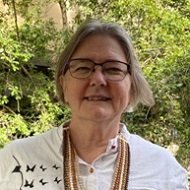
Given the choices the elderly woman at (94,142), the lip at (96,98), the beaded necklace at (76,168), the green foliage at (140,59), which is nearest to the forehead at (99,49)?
the elderly woman at (94,142)

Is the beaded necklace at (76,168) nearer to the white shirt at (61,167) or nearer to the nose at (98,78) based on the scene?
the white shirt at (61,167)

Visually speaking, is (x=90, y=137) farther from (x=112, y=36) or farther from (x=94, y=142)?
(x=112, y=36)

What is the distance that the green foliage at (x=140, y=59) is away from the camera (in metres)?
3.02

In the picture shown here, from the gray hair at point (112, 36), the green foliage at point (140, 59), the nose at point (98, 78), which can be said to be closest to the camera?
the nose at point (98, 78)

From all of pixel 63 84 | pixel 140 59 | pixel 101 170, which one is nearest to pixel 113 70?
pixel 63 84

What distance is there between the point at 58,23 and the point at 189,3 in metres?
1.13

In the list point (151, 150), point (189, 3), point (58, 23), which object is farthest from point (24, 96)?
point (151, 150)

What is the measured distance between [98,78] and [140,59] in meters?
2.02

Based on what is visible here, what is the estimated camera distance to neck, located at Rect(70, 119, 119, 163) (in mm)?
1218

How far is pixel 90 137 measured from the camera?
4.04ft

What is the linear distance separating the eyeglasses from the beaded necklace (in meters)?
0.20

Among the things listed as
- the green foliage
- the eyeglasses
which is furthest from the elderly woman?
the green foliage

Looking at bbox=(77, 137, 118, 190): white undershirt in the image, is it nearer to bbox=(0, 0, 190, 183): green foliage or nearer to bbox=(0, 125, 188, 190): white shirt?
bbox=(0, 125, 188, 190): white shirt

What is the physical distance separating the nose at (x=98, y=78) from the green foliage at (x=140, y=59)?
1839 millimetres
